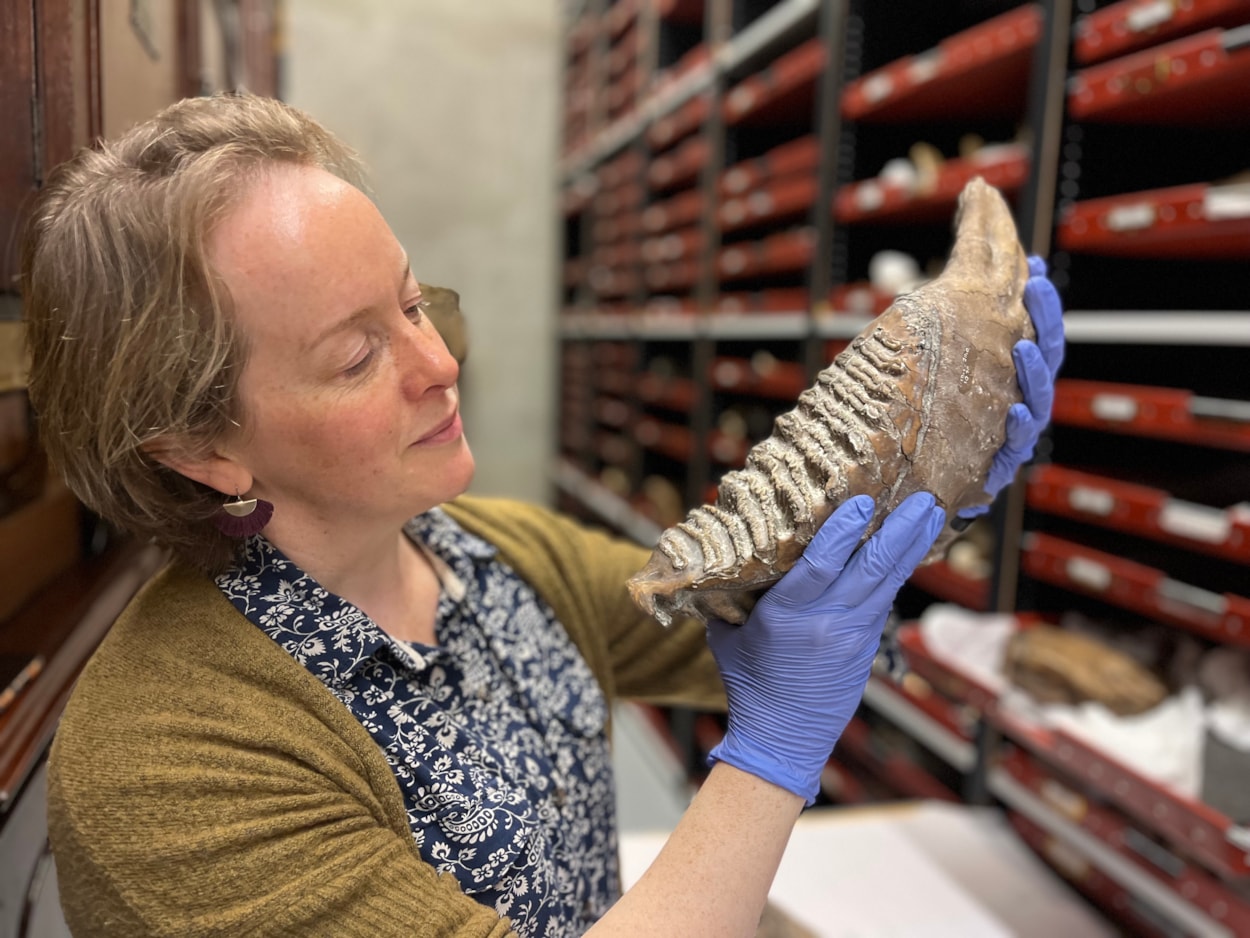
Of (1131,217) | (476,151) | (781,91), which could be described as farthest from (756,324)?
(476,151)

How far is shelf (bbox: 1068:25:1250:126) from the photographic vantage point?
48.2 inches

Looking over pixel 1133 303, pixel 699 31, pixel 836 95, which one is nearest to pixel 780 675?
pixel 1133 303

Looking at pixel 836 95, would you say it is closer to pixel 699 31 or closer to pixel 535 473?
pixel 699 31

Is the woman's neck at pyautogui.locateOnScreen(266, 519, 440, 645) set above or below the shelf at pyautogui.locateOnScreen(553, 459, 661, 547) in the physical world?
above

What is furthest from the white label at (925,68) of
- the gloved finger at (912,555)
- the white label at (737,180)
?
the gloved finger at (912,555)

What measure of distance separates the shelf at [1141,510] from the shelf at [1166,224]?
1.31 feet

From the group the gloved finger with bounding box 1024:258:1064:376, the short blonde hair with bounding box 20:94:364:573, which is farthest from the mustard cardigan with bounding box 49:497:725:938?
the gloved finger with bounding box 1024:258:1064:376

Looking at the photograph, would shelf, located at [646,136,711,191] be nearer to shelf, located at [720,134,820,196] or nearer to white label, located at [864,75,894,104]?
shelf, located at [720,134,820,196]

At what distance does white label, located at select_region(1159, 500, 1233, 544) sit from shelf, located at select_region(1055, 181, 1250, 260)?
40 cm

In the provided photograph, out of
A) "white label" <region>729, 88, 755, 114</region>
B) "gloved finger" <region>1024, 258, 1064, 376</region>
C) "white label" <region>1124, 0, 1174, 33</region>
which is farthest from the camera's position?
"white label" <region>729, 88, 755, 114</region>

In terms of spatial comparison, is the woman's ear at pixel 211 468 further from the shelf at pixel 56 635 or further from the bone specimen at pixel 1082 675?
the bone specimen at pixel 1082 675

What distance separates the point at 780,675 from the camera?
83 cm

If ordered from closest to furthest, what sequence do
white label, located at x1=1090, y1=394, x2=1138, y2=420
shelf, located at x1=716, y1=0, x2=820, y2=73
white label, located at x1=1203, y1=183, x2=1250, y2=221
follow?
1. white label, located at x1=1203, y1=183, x2=1250, y2=221
2. white label, located at x1=1090, y1=394, x2=1138, y2=420
3. shelf, located at x1=716, y1=0, x2=820, y2=73

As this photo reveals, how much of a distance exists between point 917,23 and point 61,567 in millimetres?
2213
